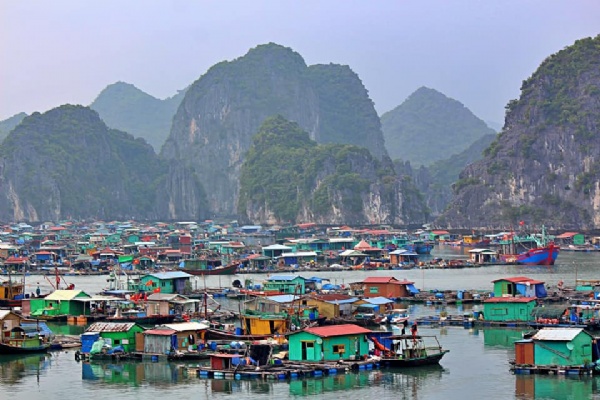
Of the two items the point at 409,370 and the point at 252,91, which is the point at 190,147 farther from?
the point at 409,370

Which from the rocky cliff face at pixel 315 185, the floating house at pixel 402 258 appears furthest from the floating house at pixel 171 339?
the rocky cliff face at pixel 315 185

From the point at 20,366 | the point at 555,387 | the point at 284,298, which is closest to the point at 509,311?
the point at 284,298

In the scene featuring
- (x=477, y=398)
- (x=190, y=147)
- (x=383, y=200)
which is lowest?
(x=477, y=398)

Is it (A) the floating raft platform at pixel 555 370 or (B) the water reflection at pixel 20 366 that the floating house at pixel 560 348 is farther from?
(B) the water reflection at pixel 20 366

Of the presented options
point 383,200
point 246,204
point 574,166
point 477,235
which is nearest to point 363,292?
point 477,235

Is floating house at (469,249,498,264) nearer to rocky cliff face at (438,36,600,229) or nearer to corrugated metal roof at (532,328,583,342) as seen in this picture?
rocky cliff face at (438,36,600,229)

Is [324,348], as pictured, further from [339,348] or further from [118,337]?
[118,337]
